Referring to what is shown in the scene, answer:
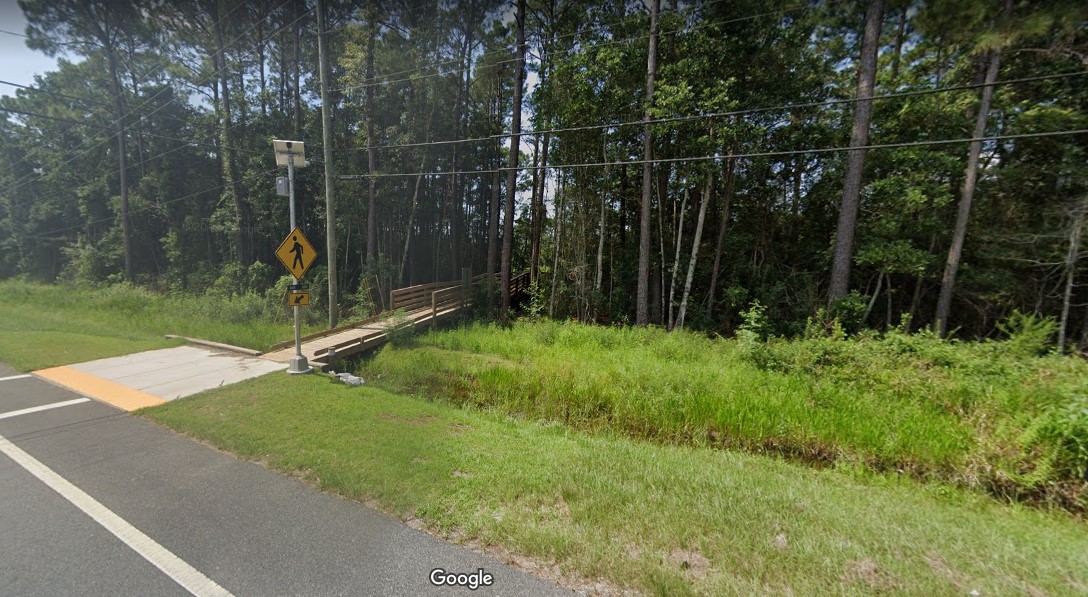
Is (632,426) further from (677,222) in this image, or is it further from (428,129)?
(428,129)

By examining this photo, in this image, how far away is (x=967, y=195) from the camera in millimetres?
10422

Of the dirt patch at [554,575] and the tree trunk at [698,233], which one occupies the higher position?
the tree trunk at [698,233]

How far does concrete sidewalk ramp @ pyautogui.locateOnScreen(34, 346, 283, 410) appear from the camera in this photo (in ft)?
20.5

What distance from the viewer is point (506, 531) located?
9.23ft

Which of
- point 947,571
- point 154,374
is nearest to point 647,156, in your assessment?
point 947,571

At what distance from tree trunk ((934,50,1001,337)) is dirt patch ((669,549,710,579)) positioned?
11208mm

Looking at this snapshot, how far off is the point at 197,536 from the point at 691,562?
3.56 meters

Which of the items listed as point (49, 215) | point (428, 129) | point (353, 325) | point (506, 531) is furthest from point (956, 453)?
Result: point (49, 215)

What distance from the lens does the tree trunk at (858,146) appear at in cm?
944

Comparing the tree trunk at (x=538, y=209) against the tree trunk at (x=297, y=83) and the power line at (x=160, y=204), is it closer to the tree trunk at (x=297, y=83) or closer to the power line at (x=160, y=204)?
the tree trunk at (x=297, y=83)

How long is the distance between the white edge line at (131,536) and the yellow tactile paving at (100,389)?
76.1 inches

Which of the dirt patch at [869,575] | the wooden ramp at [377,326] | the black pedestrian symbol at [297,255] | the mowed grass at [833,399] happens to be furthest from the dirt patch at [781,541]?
the wooden ramp at [377,326]

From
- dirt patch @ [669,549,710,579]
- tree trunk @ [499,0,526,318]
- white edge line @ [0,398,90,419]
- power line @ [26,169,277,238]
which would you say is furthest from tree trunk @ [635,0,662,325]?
power line @ [26,169,277,238]

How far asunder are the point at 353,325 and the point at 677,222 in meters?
13.4
